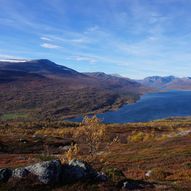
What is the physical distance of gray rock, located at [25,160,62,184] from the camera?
20.8 meters

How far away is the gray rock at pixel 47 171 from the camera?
20845 millimetres

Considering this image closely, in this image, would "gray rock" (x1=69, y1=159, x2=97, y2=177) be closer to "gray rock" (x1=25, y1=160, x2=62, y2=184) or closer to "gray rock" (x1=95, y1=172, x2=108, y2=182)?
"gray rock" (x1=95, y1=172, x2=108, y2=182)

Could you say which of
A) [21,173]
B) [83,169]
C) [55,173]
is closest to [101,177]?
[83,169]

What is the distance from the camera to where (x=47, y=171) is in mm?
21094

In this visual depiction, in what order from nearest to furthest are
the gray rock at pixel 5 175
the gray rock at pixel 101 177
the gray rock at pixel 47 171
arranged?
the gray rock at pixel 5 175, the gray rock at pixel 47 171, the gray rock at pixel 101 177

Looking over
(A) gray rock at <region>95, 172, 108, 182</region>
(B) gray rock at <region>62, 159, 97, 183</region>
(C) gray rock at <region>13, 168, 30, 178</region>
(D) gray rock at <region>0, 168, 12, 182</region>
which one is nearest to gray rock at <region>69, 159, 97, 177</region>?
(B) gray rock at <region>62, 159, 97, 183</region>

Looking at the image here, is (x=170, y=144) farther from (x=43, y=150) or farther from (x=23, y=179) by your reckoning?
(x=23, y=179)

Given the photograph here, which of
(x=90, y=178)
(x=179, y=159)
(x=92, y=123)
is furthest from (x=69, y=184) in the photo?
(x=179, y=159)

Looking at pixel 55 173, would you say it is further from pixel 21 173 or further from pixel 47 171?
pixel 21 173

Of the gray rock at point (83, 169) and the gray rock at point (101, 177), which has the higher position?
the gray rock at point (83, 169)

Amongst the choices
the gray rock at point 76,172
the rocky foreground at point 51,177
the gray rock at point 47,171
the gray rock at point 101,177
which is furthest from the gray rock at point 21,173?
the gray rock at point 101,177

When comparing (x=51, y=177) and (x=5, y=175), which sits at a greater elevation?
(x=51, y=177)

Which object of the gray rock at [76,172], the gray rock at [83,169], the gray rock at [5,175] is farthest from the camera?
the gray rock at [83,169]

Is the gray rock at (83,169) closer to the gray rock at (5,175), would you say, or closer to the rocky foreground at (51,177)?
the rocky foreground at (51,177)
